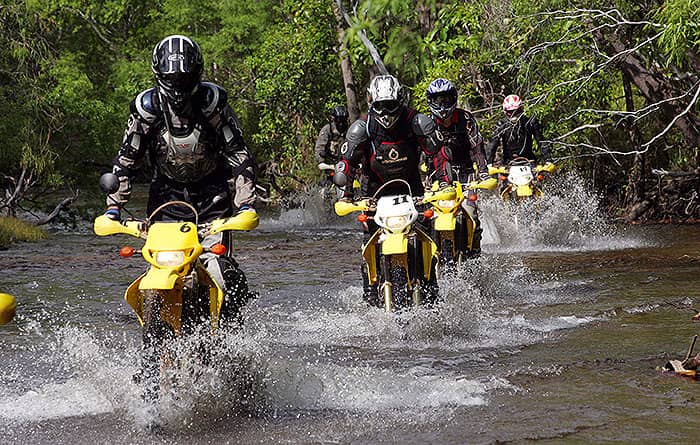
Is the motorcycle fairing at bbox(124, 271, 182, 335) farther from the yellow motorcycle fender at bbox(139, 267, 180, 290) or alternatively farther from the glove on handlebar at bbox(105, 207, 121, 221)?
the glove on handlebar at bbox(105, 207, 121, 221)

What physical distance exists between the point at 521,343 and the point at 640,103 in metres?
17.4

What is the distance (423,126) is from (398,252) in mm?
1279

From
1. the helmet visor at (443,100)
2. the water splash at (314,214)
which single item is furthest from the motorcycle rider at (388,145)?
the water splash at (314,214)

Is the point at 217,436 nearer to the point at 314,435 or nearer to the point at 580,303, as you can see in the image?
the point at 314,435

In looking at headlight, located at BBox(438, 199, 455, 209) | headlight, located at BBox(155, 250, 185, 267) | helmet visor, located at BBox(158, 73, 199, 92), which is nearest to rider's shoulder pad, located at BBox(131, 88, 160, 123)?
helmet visor, located at BBox(158, 73, 199, 92)

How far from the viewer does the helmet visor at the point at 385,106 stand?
9.26m

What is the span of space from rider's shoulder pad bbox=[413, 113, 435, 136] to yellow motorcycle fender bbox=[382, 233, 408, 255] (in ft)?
3.57

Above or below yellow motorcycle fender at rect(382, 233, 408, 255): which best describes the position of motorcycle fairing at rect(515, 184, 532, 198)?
above

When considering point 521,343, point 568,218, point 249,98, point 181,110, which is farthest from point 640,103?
point 181,110

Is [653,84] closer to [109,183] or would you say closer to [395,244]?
[395,244]

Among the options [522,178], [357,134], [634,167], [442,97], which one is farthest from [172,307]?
[634,167]

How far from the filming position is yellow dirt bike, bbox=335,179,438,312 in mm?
8773

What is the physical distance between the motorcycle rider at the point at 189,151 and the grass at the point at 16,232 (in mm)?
12840

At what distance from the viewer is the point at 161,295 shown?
5.88m
